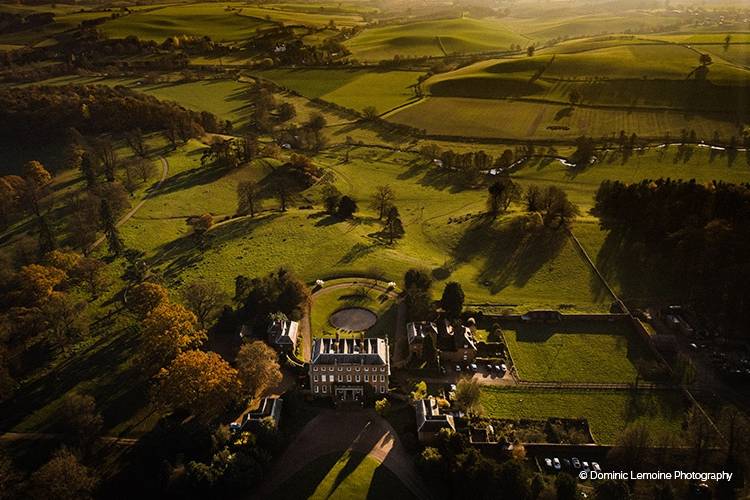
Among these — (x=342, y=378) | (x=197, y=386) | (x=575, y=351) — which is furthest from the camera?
(x=575, y=351)

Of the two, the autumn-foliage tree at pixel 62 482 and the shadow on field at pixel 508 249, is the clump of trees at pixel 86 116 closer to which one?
the shadow on field at pixel 508 249

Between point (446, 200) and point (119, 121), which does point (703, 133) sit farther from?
point (119, 121)

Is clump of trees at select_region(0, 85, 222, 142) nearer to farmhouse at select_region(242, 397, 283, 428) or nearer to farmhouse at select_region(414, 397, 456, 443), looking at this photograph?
farmhouse at select_region(242, 397, 283, 428)

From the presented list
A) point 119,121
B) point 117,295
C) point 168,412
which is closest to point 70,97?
point 119,121

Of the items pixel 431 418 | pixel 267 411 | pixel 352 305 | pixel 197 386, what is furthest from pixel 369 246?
pixel 197 386

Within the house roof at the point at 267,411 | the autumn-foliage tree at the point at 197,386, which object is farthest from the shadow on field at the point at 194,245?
the house roof at the point at 267,411

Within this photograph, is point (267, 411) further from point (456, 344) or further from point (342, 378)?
point (456, 344)
